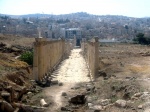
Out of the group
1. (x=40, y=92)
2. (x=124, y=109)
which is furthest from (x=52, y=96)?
(x=124, y=109)

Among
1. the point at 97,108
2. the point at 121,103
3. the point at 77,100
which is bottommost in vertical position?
the point at 77,100

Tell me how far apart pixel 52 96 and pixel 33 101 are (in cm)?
148

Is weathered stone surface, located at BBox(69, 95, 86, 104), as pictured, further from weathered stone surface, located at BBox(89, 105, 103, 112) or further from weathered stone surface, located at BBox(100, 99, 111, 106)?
weathered stone surface, located at BBox(89, 105, 103, 112)

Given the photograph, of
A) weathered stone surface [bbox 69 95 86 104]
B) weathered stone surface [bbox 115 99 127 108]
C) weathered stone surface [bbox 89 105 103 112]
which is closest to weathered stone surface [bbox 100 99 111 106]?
weathered stone surface [bbox 89 105 103 112]

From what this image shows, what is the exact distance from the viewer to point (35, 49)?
766 inches

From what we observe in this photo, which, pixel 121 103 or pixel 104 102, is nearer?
pixel 121 103

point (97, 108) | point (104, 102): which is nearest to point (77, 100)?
point (104, 102)

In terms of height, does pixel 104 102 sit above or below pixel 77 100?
above

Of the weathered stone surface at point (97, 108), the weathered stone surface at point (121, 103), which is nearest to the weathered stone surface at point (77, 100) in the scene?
the weathered stone surface at point (97, 108)

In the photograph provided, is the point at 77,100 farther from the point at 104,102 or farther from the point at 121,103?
the point at 121,103

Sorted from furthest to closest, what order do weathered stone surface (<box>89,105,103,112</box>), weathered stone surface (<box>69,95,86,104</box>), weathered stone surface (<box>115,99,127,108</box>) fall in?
1. weathered stone surface (<box>69,95,86,104</box>)
2. weathered stone surface (<box>89,105,103,112</box>)
3. weathered stone surface (<box>115,99,127,108</box>)

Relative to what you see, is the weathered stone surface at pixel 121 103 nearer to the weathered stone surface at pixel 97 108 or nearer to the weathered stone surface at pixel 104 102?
the weathered stone surface at pixel 97 108

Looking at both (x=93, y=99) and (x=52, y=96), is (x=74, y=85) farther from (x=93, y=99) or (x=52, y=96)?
(x=93, y=99)

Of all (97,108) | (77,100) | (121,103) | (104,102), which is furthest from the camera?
(77,100)
